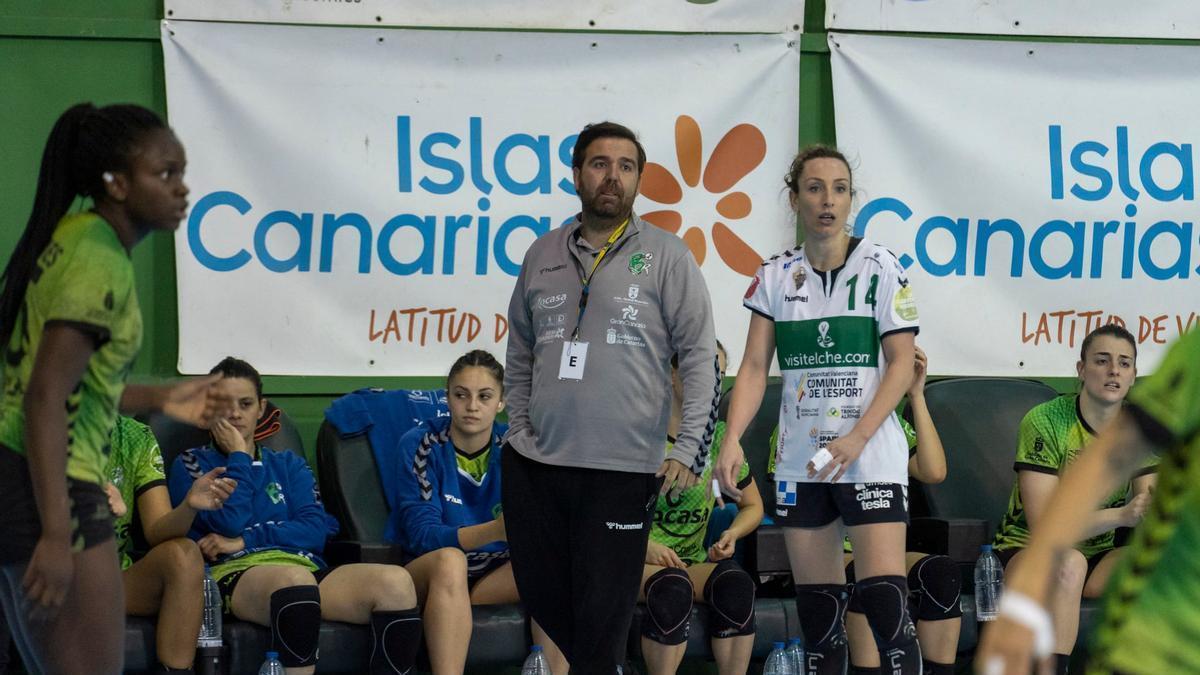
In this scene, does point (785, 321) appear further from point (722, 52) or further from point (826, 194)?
point (722, 52)

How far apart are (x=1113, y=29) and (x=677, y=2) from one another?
5.63 feet

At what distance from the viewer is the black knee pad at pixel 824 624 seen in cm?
374

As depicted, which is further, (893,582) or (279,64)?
(279,64)

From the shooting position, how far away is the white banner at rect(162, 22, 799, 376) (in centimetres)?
504

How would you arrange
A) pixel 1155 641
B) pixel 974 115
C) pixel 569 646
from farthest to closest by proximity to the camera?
pixel 974 115, pixel 569 646, pixel 1155 641

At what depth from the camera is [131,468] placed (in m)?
4.31

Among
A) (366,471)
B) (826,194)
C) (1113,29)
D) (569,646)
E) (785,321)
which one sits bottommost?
(569,646)

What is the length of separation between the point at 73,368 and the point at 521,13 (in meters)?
3.34

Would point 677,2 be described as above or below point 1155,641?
above

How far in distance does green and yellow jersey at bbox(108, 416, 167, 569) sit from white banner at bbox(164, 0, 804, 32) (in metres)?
1.56

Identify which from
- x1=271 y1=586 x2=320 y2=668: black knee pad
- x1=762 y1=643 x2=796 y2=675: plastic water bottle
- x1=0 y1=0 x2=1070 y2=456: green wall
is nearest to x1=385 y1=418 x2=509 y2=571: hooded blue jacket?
x1=271 y1=586 x2=320 y2=668: black knee pad

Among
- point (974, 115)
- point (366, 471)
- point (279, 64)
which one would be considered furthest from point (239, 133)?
point (974, 115)

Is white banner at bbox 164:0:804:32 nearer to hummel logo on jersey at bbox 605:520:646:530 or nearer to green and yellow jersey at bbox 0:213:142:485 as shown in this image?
hummel logo on jersey at bbox 605:520:646:530

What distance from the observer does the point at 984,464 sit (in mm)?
5090
